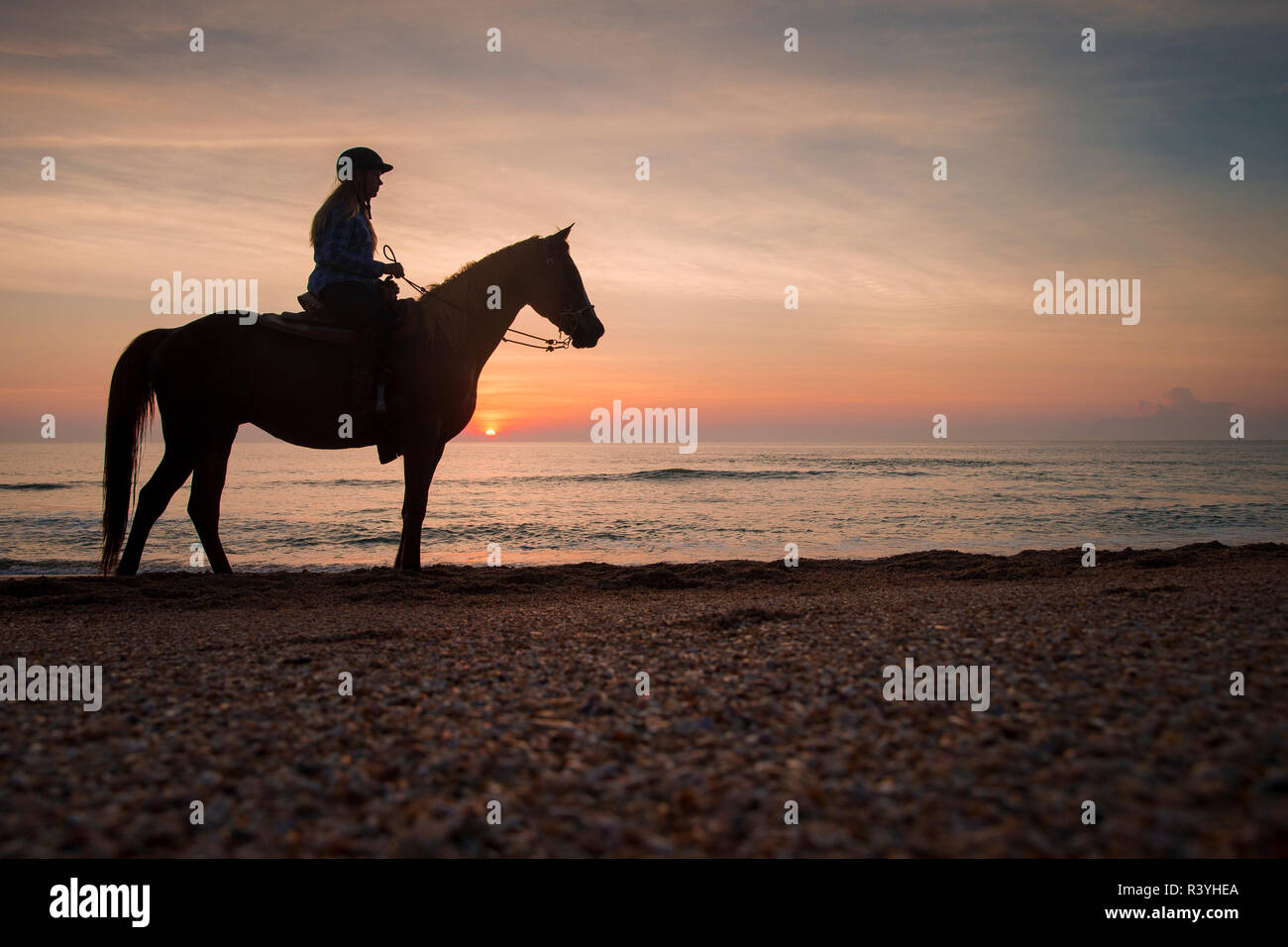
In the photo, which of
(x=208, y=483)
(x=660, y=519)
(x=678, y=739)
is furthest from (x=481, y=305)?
(x=660, y=519)

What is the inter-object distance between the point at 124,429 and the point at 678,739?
28.2 feet

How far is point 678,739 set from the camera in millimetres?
3115

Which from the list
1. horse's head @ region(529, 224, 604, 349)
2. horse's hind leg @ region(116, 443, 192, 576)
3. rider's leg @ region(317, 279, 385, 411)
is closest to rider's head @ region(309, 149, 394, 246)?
rider's leg @ region(317, 279, 385, 411)

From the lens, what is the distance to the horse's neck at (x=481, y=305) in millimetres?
9008

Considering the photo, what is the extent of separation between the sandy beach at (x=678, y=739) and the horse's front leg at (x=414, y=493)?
3040 mm

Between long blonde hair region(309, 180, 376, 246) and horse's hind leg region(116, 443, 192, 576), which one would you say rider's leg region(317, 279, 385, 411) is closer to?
long blonde hair region(309, 180, 376, 246)

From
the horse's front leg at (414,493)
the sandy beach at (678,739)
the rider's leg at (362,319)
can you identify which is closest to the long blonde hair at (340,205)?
the rider's leg at (362,319)

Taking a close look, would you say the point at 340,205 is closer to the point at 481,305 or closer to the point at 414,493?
the point at 481,305

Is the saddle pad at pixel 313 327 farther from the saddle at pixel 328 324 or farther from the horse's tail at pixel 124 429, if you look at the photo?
the horse's tail at pixel 124 429

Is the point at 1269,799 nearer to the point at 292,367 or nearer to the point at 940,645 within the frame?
the point at 940,645

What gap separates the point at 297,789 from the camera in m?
2.71
